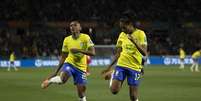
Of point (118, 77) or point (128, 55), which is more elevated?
point (128, 55)

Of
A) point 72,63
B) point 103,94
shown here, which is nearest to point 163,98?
point 103,94

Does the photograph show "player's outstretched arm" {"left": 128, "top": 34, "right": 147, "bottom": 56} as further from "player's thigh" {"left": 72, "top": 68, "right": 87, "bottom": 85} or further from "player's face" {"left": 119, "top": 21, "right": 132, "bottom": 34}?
"player's thigh" {"left": 72, "top": 68, "right": 87, "bottom": 85}

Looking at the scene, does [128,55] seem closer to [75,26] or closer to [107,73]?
[107,73]

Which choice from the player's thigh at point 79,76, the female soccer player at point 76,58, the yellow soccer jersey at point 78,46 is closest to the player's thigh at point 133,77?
the female soccer player at point 76,58

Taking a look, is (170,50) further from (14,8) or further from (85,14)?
(14,8)

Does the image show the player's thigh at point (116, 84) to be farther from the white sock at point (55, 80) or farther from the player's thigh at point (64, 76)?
the player's thigh at point (64, 76)

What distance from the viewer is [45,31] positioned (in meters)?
56.3

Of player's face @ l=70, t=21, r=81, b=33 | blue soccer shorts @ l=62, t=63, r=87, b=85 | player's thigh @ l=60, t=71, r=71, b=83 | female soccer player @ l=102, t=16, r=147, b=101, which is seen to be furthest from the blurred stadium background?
female soccer player @ l=102, t=16, r=147, b=101

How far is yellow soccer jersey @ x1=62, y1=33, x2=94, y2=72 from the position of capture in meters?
14.7

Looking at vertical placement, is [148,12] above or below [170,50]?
above

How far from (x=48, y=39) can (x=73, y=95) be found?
118 feet

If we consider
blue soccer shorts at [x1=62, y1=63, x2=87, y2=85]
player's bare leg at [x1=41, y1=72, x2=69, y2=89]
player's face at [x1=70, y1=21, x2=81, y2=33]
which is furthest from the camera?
blue soccer shorts at [x1=62, y1=63, x2=87, y2=85]

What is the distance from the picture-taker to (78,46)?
14.7 meters

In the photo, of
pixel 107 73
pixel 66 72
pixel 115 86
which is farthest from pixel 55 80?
pixel 115 86
